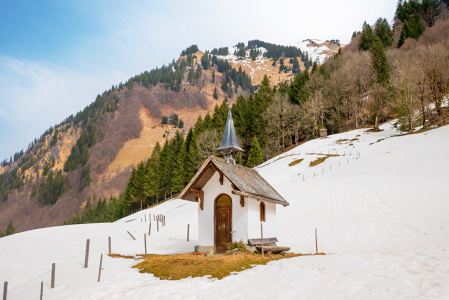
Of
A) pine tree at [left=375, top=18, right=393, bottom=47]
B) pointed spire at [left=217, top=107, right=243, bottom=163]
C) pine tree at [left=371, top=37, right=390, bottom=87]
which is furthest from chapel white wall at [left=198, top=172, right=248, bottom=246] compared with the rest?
pine tree at [left=375, top=18, right=393, bottom=47]

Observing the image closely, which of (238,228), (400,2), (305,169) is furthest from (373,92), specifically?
(400,2)

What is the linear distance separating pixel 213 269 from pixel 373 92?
54.8m

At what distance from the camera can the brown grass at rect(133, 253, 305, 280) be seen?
11.3 meters

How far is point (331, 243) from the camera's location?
18281 mm

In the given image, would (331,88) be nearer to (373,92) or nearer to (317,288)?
(373,92)

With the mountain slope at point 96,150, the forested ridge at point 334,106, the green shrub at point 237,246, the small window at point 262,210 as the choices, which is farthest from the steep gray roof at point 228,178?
the mountain slope at point 96,150

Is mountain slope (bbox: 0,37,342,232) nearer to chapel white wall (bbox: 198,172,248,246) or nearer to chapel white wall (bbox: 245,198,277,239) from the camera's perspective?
chapel white wall (bbox: 198,172,248,246)

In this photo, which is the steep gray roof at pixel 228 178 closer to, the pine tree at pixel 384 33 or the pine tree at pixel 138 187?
the pine tree at pixel 138 187

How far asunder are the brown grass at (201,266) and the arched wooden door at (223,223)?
1.85 metres

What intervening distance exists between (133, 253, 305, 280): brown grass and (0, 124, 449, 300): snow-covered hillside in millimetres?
536

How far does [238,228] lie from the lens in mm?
15211

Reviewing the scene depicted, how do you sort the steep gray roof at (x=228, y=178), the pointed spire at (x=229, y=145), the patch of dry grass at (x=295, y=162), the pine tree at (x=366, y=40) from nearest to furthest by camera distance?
the steep gray roof at (x=228, y=178)
the pointed spire at (x=229, y=145)
the patch of dry grass at (x=295, y=162)
the pine tree at (x=366, y=40)

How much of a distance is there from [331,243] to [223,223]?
747cm

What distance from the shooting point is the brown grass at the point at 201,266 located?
1133 centimetres
